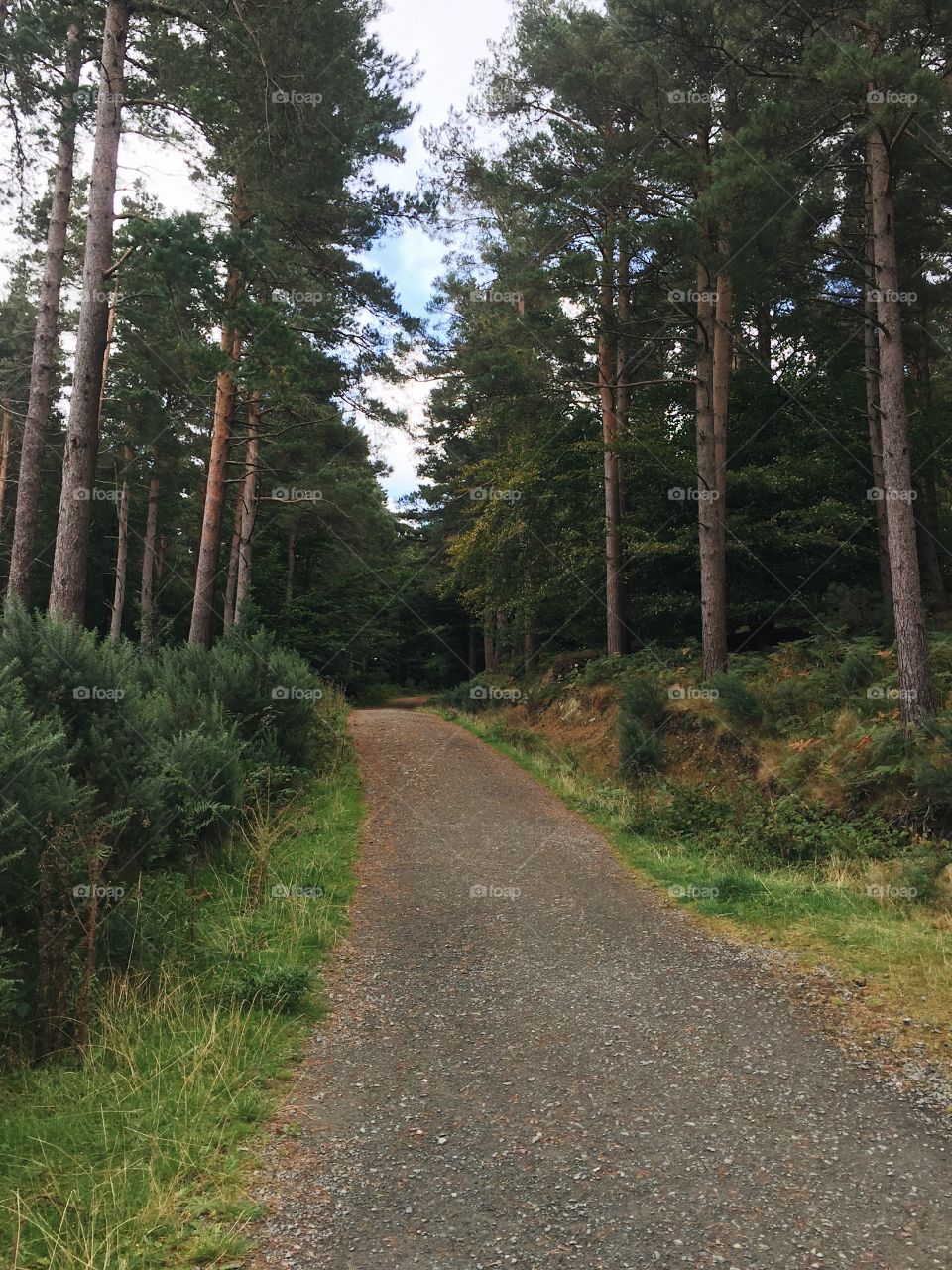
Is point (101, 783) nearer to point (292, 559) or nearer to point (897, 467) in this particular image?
point (897, 467)

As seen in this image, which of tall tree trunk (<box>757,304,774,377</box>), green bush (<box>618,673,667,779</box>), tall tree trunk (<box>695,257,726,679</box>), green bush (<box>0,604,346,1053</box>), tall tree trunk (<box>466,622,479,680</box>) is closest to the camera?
green bush (<box>0,604,346,1053</box>)

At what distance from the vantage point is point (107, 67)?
8.85 m

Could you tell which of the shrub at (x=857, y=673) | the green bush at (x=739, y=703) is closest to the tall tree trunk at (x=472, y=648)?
the green bush at (x=739, y=703)

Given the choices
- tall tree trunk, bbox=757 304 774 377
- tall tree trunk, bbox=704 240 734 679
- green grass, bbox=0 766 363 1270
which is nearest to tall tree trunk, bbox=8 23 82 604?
green grass, bbox=0 766 363 1270

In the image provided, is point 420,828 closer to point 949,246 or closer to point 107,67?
point 107,67

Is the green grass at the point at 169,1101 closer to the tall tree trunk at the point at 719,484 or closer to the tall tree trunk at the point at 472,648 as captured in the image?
the tall tree trunk at the point at 719,484

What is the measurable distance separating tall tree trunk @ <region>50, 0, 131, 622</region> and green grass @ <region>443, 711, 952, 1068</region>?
7215 millimetres

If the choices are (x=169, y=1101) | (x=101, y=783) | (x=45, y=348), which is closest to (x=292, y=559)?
A: (x=45, y=348)

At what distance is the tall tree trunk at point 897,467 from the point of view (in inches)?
337

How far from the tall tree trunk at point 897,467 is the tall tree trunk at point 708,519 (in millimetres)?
3708

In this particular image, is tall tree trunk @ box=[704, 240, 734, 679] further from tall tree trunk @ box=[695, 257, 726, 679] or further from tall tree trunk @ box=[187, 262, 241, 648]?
tall tree trunk @ box=[187, 262, 241, 648]

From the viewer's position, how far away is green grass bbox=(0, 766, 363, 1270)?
9.07 feet

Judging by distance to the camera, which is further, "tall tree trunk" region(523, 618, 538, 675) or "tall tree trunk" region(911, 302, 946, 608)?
"tall tree trunk" region(523, 618, 538, 675)

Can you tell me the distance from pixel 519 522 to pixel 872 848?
11890mm
